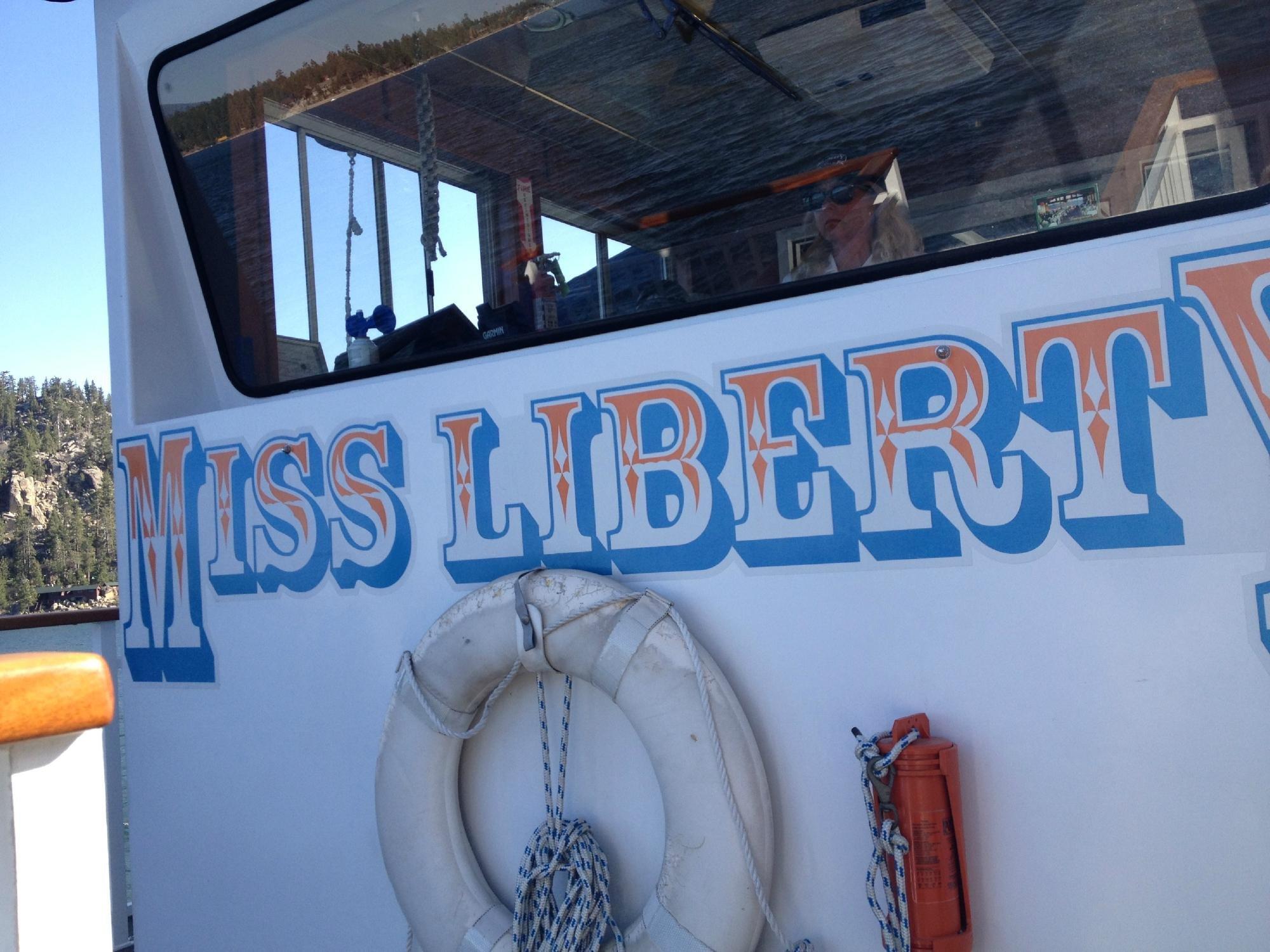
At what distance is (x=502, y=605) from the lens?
1656 millimetres

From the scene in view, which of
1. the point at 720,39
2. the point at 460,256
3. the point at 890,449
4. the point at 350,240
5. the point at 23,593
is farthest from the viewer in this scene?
the point at 23,593

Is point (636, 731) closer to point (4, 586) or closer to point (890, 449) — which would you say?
point (890, 449)

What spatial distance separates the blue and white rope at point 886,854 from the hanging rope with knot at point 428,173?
1.15 meters

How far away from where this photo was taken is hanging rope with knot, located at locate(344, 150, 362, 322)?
6.93 ft

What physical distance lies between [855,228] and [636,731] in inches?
30.4

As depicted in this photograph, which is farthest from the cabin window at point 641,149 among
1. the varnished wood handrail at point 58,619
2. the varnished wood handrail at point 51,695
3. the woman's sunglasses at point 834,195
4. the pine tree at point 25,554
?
the pine tree at point 25,554

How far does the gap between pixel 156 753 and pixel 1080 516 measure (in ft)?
5.89

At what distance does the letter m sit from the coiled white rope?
0.71 meters

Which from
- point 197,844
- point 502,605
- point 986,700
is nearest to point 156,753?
point 197,844

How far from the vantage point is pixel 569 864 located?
161 centimetres

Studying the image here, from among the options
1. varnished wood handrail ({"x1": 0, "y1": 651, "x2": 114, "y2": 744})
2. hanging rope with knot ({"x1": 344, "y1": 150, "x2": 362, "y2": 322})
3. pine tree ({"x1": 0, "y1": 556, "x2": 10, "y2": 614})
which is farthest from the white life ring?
pine tree ({"x1": 0, "y1": 556, "x2": 10, "y2": 614})

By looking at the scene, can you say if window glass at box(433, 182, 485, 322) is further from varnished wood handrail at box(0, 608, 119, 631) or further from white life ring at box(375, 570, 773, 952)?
varnished wood handrail at box(0, 608, 119, 631)

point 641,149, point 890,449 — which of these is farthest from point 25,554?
point 890,449

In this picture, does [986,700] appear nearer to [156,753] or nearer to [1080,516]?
[1080,516]
